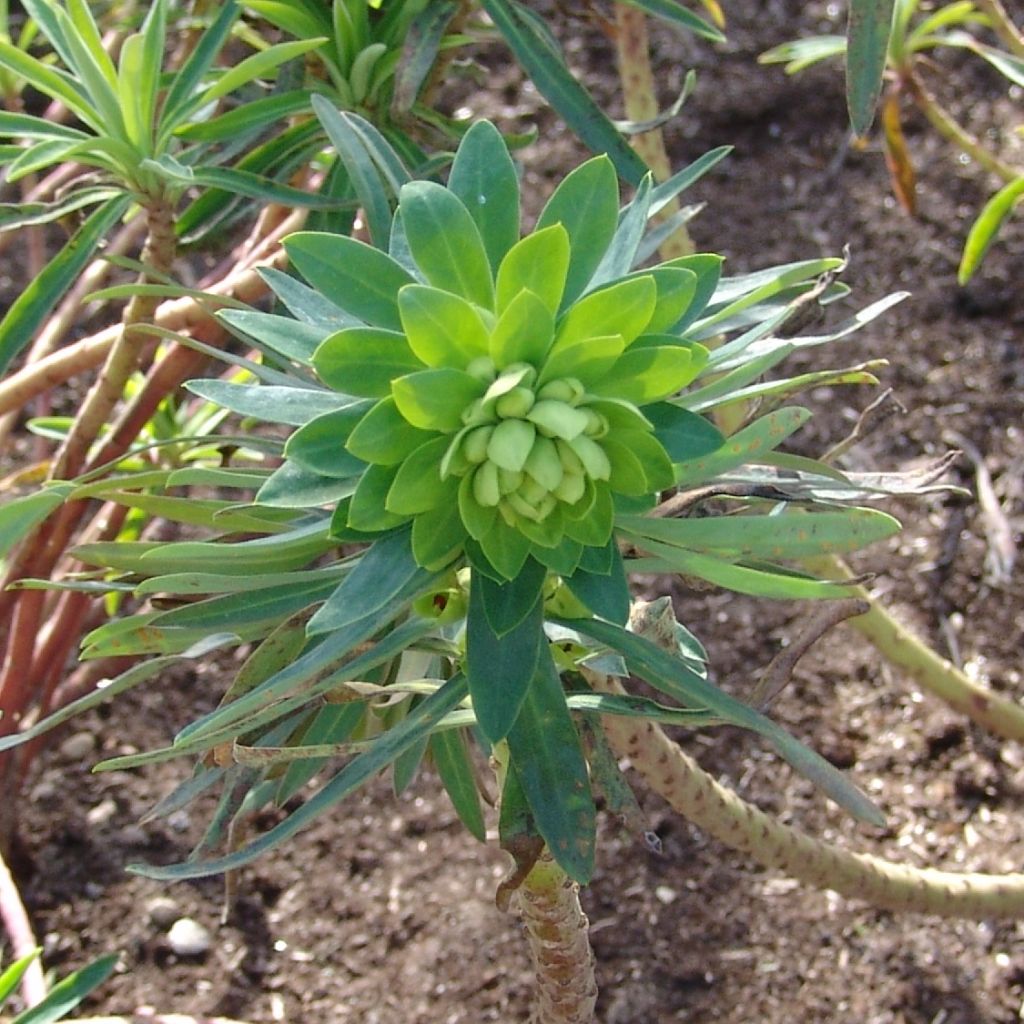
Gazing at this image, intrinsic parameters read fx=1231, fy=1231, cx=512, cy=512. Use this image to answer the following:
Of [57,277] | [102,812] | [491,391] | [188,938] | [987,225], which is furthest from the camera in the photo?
[102,812]

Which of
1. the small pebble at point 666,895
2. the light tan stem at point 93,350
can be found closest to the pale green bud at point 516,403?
the light tan stem at point 93,350

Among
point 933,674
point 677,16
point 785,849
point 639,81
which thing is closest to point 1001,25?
point 639,81

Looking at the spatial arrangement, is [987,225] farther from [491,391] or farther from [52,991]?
[52,991]

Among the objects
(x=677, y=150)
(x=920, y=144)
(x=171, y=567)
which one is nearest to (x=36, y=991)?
(x=171, y=567)

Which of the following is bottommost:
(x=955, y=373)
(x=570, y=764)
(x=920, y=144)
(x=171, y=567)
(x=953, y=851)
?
(x=953, y=851)

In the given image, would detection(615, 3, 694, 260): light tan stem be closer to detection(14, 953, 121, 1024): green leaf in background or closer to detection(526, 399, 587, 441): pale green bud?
detection(526, 399, 587, 441): pale green bud

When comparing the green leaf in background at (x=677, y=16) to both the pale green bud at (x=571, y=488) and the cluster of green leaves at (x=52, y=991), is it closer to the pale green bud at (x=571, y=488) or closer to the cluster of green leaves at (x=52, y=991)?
the pale green bud at (x=571, y=488)

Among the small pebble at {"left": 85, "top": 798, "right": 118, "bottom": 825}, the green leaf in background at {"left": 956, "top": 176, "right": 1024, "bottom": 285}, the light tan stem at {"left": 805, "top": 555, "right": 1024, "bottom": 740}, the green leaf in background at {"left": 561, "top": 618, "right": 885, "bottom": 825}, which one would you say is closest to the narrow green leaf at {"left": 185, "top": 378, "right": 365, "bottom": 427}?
the green leaf in background at {"left": 561, "top": 618, "right": 885, "bottom": 825}

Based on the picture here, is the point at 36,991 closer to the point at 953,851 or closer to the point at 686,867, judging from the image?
the point at 686,867
